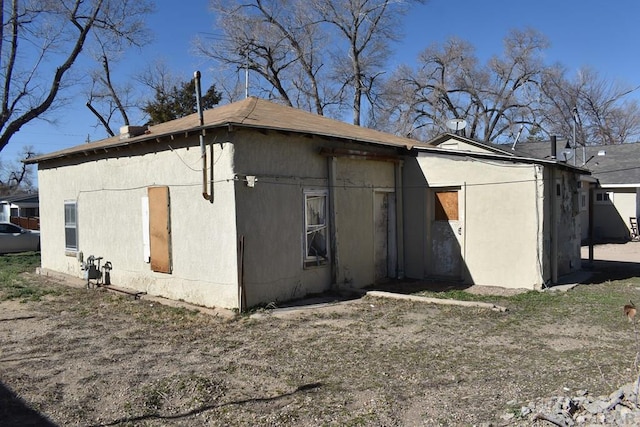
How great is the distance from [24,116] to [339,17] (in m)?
17.6

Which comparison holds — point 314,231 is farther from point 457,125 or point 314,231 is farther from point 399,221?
point 457,125

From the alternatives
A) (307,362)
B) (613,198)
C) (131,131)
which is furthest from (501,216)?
(613,198)

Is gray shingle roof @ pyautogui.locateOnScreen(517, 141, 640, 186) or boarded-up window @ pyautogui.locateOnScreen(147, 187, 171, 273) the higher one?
gray shingle roof @ pyautogui.locateOnScreen(517, 141, 640, 186)

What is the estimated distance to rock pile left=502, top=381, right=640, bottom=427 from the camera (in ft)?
12.7

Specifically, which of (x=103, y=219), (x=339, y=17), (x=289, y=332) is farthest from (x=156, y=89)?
(x=289, y=332)

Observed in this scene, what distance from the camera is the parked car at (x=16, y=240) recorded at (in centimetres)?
2058

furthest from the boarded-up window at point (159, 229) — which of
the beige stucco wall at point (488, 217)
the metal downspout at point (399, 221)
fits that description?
the beige stucco wall at point (488, 217)

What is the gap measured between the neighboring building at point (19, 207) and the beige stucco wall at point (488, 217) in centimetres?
Answer: 3375

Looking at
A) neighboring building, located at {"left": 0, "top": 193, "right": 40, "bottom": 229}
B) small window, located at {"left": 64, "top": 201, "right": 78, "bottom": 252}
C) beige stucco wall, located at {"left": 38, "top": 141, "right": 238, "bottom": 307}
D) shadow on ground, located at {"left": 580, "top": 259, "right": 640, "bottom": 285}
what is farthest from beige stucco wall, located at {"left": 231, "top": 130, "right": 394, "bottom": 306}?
neighboring building, located at {"left": 0, "top": 193, "right": 40, "bottom": 229}

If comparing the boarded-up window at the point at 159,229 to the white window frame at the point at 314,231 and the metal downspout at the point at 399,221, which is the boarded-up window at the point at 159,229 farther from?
the metal downspout at the point at 399,221

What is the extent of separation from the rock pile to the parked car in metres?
21.5

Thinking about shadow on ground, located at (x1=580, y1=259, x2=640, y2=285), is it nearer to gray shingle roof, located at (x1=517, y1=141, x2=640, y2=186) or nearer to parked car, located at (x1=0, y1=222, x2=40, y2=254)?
gray shingle roof, located at (x1=517, y1=141, x2=640, y2=186)

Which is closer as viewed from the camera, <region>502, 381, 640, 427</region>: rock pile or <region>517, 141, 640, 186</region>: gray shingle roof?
<region>502, 381, 640, 427</region>: rock pile

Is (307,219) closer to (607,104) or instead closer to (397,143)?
(397,143)
